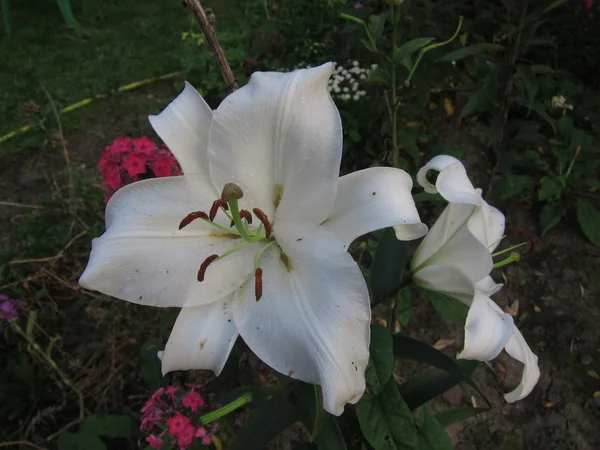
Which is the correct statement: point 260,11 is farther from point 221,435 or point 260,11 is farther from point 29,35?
point 221,435

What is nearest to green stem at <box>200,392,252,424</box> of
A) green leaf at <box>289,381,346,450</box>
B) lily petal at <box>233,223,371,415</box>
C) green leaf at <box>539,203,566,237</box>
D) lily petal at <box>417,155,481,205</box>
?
green leaf at <box>289,381,346,450</box>

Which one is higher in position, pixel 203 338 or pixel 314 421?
pixel 203 338

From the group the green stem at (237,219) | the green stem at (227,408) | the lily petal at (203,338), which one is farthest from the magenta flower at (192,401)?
the green stem at (237,219)

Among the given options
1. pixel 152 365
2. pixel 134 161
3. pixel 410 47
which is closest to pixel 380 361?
pixel 410 47

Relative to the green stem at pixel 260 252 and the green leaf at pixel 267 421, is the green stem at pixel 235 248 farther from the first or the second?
the green leaf at pixel 267 421

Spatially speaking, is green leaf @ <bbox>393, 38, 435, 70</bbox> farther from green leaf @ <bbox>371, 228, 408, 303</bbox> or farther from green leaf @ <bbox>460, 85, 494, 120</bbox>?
green leaf @ <bbox>460, 85, 494, 120</bbox>

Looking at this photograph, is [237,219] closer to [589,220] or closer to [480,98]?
[480,98]
